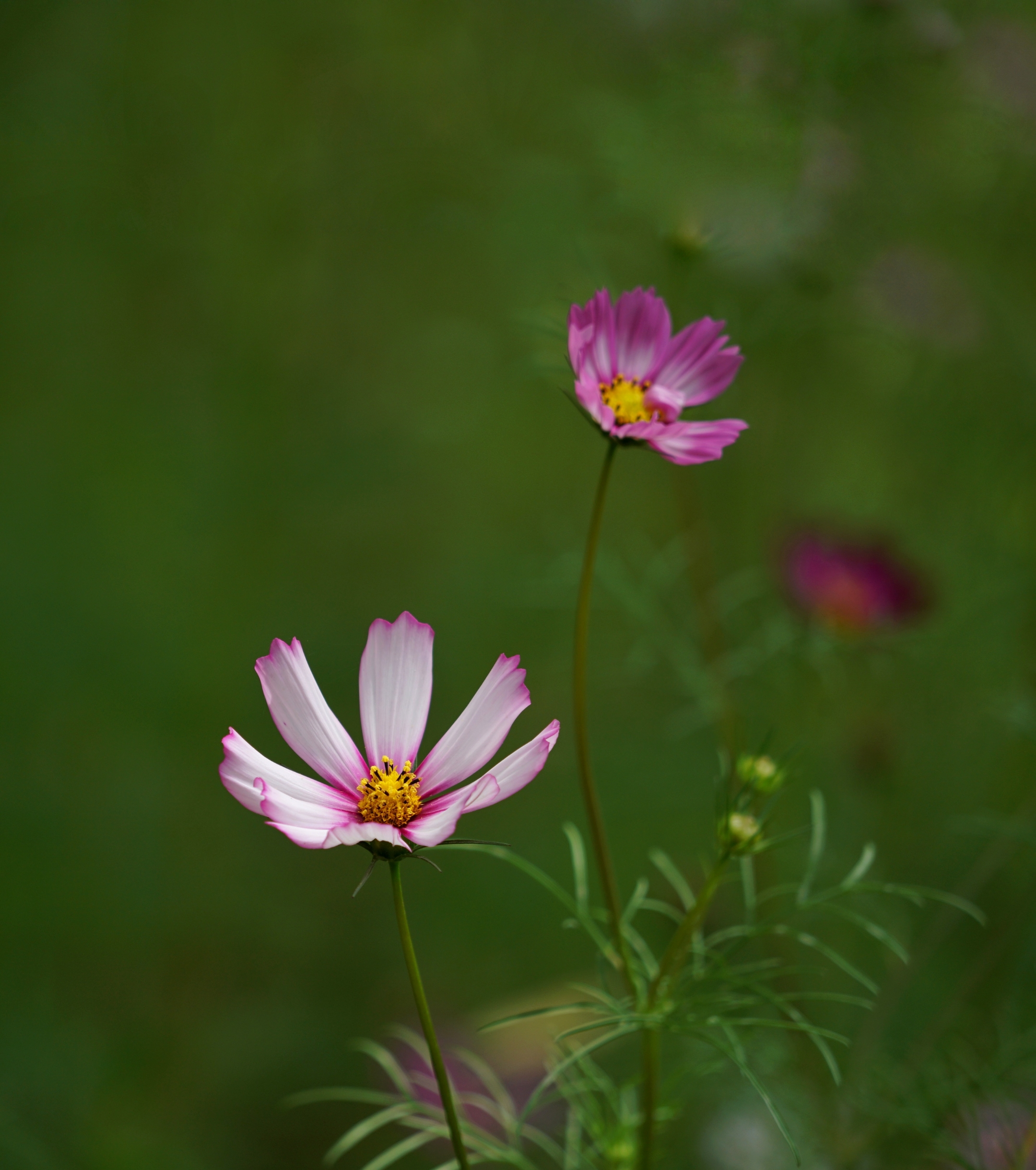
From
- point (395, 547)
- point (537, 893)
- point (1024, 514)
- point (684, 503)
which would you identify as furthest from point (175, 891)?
point (1024, 514)

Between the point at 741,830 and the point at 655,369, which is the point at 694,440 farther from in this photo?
the point at 741,830

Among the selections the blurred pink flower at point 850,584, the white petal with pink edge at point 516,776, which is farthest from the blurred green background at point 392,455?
the white petal with pink edge at point 516,776

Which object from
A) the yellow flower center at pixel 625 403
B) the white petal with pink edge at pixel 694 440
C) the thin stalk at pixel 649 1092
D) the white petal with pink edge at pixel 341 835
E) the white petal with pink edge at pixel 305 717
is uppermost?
the yellow flower center at pixel 625 403

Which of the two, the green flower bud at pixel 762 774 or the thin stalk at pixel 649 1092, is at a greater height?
the green flower bud at pixel 762 774

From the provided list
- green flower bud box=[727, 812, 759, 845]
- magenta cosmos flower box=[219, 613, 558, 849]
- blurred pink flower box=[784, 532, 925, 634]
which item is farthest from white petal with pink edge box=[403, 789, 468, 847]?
blurred pink flower box=[784, 532, 925, 634]

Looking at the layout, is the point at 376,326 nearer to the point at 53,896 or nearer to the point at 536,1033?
the point at 53,896

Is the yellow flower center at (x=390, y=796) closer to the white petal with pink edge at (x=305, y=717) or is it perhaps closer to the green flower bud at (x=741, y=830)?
the white petal with pink edge at (x=305, y=717)
